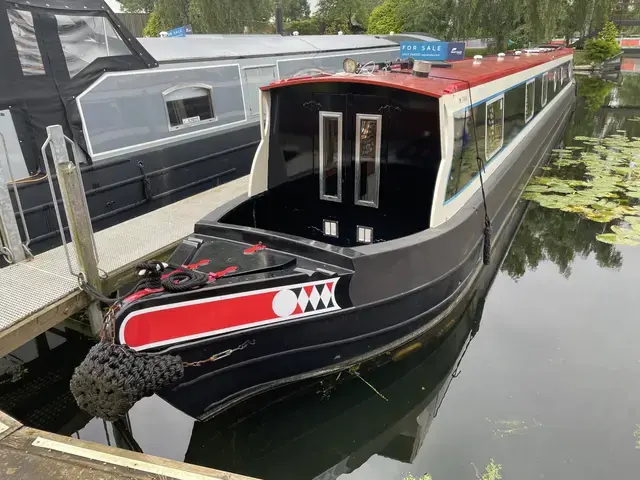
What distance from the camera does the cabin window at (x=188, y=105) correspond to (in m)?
7.35

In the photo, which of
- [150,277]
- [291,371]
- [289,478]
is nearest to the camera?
[150,277]

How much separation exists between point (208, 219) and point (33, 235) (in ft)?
8.54

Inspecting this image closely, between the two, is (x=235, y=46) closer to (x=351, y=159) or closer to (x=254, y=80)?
(x=254, y=80)

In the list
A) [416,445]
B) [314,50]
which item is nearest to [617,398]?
[416,445]

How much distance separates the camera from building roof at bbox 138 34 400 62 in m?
7.64

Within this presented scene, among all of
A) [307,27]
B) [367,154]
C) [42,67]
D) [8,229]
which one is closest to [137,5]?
[307,27]

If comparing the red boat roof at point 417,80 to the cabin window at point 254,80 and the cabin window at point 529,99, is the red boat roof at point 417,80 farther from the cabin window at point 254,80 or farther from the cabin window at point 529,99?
the cabin window at point 254,80

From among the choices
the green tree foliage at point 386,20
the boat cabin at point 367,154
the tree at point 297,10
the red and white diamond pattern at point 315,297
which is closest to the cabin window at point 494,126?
the boat cabin at point 367,154

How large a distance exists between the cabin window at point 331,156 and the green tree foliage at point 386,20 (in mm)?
25531

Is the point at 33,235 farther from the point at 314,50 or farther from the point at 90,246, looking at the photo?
the point at 314,50

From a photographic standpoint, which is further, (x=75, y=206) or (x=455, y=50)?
(x=455, y=50)

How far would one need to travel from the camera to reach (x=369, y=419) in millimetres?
4176

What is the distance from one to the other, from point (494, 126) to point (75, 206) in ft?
16.3

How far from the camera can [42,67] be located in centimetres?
577
